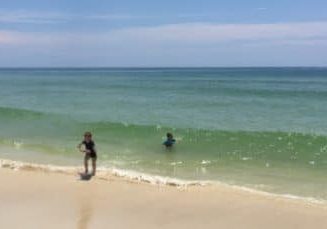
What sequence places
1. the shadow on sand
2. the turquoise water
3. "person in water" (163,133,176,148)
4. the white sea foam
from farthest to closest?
1. "person in water" (163,133,176,148)
2. the turquoise water
3. the shadow on sand
4. the white sea foam

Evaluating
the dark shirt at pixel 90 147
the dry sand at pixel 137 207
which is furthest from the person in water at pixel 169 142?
the dry sand at pixel 137 207

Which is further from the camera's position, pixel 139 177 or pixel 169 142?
pixel 169 142

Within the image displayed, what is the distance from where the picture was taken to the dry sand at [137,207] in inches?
500

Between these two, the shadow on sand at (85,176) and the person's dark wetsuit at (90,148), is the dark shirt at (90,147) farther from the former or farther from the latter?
the shadow on sand at (85,176)

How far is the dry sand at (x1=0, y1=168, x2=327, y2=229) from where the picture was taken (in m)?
12.7

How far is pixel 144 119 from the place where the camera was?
124 ft

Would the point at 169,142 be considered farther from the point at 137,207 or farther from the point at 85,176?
the point at 137,207

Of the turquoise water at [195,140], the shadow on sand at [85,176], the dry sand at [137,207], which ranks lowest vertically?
the turquoise water at [195,140]

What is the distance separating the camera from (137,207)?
1407cm

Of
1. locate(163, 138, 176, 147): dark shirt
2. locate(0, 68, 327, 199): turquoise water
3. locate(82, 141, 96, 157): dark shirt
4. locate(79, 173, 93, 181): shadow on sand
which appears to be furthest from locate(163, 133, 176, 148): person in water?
locate(79, 173, 93, 181): shadow on sand

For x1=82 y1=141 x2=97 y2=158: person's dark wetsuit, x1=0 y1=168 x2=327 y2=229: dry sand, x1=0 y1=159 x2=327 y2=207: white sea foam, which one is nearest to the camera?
x1=0 y1=168 x2=327 y2=229: dry sand

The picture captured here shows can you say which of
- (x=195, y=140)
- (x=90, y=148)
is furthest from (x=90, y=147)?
(x=195, y=140)

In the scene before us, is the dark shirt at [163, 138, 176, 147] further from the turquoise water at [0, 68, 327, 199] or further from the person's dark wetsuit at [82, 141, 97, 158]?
the person's dark wetsuit at [82, 141, 97, 158]

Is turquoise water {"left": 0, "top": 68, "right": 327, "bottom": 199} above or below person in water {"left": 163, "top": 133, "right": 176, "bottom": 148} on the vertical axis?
below
